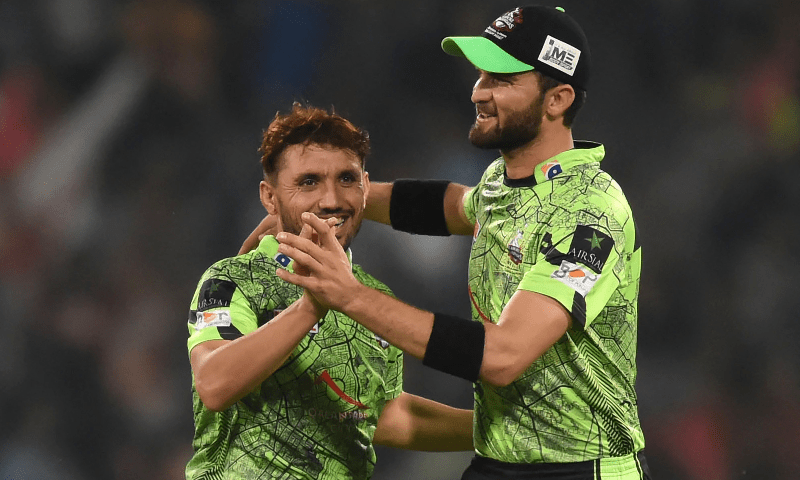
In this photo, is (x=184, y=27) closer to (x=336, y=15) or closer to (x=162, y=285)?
(x=336, y=15)

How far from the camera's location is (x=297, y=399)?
2.26 meters

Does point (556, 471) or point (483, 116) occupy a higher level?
point (483, 116)

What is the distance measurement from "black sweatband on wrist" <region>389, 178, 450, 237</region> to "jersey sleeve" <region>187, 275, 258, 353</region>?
101 centimetres

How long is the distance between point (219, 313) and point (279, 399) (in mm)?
276

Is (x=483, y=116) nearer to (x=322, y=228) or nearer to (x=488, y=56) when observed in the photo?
(x=488, y=56)

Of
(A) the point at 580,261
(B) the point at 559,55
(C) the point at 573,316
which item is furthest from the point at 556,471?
(B) the point at 559,55

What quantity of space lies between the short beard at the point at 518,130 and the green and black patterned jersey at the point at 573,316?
97mm

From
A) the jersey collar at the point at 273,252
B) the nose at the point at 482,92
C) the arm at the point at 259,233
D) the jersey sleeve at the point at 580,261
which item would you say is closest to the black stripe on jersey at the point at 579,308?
the jersey sleeve at the point at 580,261

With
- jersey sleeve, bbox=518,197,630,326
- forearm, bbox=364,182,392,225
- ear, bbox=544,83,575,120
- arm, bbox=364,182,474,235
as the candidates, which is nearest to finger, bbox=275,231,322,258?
jersey sleeve, bbox=518,197,630,326

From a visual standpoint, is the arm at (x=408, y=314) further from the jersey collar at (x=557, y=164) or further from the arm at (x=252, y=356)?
the jersey collar at (x=557, y=164)

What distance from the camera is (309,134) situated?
2.31 metres

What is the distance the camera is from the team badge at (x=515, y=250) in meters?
2.38

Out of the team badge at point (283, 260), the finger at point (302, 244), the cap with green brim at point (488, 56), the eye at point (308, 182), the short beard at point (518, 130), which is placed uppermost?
the cap with green brim at point (488, 56)

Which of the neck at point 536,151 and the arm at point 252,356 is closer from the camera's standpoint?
the arm at point 252,356
